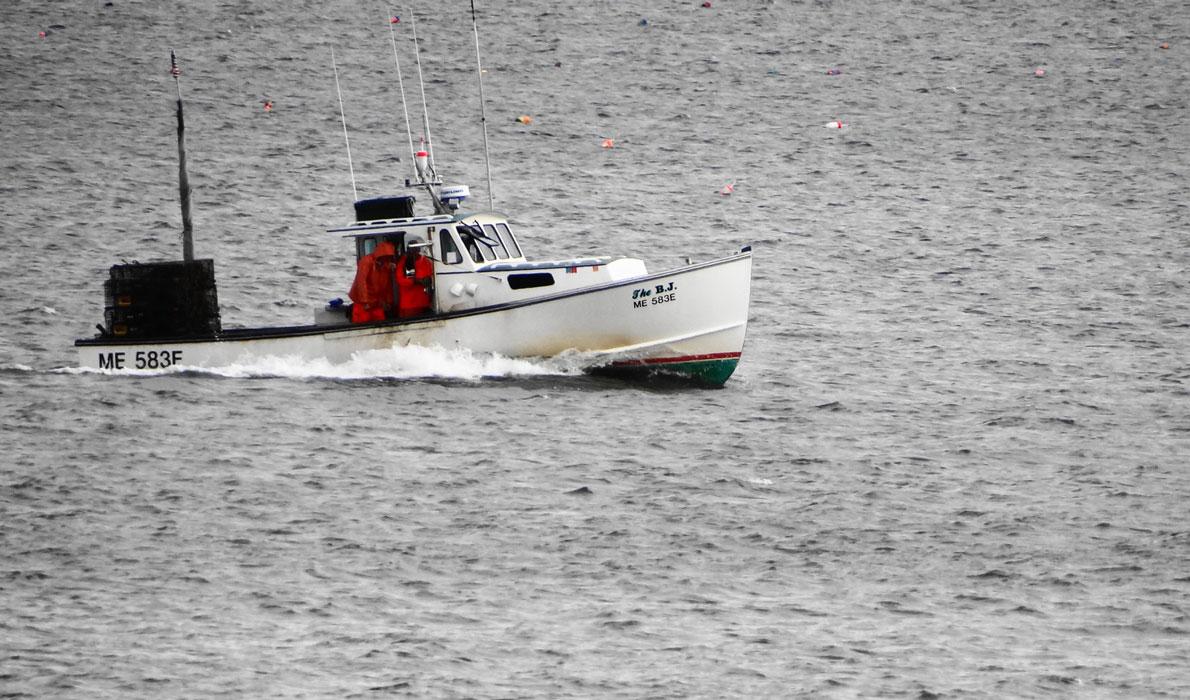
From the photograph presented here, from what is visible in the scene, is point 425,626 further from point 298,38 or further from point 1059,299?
point 298,38

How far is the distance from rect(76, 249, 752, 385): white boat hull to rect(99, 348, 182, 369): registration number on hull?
0.01 meters

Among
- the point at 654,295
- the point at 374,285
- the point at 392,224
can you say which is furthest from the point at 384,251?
the point at 654,295

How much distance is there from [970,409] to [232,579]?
1194cm

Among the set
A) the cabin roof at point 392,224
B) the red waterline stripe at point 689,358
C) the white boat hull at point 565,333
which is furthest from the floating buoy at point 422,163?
the red waterline stripe at point 689,358

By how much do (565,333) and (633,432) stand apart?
2.26 metres

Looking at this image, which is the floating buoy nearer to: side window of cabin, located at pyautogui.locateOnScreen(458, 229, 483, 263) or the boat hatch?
the boat hatch

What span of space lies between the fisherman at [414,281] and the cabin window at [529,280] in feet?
3.96

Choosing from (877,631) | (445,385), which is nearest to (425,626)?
(877,631)

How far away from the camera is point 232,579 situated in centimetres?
1652

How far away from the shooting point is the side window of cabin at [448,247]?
24.3 metres

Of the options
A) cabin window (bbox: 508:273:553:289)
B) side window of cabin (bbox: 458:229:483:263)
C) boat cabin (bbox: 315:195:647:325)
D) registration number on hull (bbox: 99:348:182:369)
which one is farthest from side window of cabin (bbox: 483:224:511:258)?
registration number on hull (bbox: 99:348:182:369)

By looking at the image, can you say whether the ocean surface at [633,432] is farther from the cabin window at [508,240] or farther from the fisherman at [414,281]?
the cabin window at [508,240]

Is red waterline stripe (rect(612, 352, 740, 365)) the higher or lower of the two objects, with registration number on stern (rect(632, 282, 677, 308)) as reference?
lower

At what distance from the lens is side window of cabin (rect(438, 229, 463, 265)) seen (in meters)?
24.3
